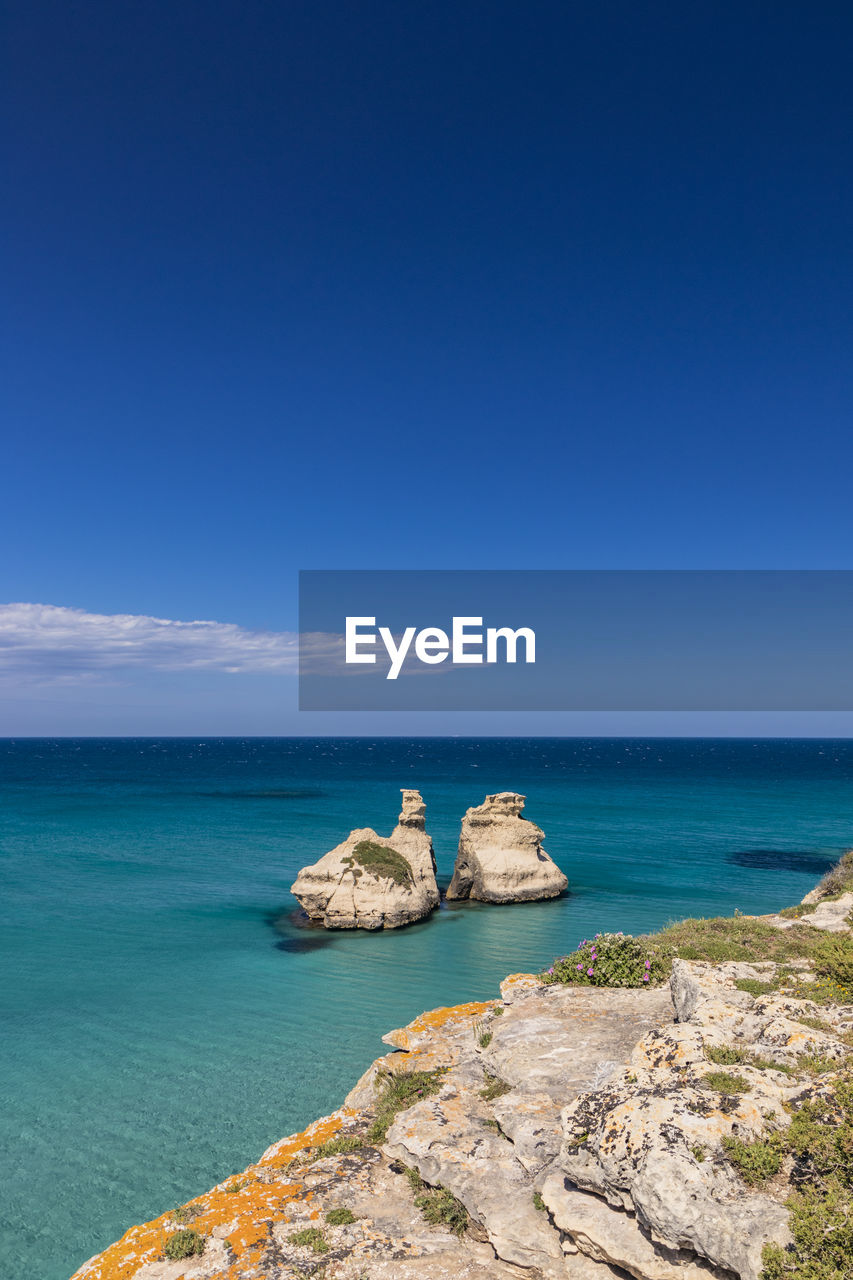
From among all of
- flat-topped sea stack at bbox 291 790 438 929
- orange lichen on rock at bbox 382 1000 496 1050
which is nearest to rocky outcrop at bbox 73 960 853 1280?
orange lichen on rock at bbox 382 1000 496 1050

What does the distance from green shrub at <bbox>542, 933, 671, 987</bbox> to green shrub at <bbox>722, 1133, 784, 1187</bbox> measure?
6.73 meters

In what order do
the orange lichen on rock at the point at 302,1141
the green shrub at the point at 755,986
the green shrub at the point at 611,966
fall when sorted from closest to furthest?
1. the orange lichen on rock at the point at 302,1141
2. the green shrub at the point at 755,986
3. the green shrub at the point at 611,966

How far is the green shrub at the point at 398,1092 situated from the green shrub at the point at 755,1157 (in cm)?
467

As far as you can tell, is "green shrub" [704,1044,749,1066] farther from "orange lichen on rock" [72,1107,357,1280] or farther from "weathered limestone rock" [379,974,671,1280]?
"orange lichen on rock" [72,1107,357,1280]

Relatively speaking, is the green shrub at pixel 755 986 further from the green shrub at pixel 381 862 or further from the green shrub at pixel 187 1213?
the green shrub at pixel 381 862

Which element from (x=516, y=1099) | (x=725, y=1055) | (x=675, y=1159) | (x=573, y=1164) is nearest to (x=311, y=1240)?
(x=516, y=1099)

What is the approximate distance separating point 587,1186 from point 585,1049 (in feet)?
11.2

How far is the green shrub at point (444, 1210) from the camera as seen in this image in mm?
7184

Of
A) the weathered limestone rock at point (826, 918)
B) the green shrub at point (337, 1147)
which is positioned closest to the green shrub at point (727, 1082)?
the green shrub at point (337, 1147)

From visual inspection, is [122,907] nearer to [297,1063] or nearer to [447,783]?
[297,1063]

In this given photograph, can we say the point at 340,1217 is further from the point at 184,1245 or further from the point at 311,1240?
the point at 184,1245

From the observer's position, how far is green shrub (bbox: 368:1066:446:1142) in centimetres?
900

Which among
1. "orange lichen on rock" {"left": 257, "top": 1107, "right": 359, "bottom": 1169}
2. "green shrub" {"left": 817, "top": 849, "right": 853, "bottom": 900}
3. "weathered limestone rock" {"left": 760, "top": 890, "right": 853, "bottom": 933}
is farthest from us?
"green shrub" {"left": 817, "top": 849, "right": 853, "bottom": 900}

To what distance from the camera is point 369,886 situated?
34.5 metres
